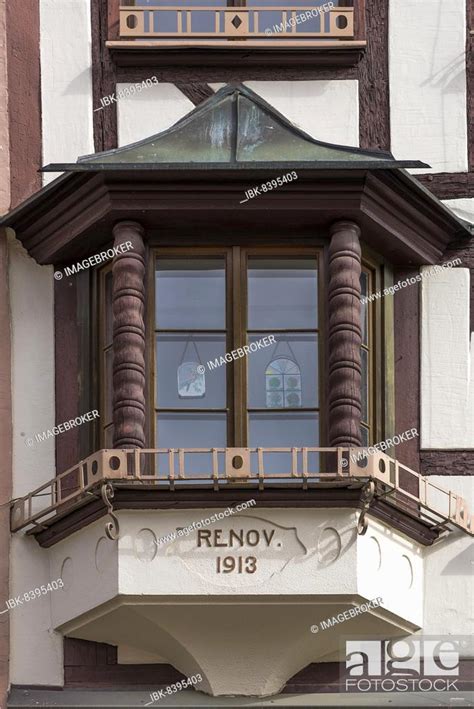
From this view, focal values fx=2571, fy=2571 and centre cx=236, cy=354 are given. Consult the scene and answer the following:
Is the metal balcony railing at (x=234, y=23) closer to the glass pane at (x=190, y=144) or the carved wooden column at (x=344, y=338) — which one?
the glass pane at (x=190, y=144)

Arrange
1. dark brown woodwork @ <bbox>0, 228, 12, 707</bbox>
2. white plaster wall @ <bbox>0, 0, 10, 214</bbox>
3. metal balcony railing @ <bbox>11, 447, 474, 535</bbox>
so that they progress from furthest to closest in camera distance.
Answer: white plaster wall @ <bbox>0, 0, 10, 214</bbox>
dark brown woodwork @ <bbox>0, 228, 12, 707</bbox>
metal balcony railing @ <bbox>11, 447, 474, 535</bbox>

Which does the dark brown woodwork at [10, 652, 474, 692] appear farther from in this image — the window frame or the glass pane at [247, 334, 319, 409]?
the glass pane at [247, 334, 319, 409]

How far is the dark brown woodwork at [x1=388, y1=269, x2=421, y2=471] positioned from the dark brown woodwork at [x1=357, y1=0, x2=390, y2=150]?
0.92 metres

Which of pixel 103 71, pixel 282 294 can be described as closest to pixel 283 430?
pixel 282 294

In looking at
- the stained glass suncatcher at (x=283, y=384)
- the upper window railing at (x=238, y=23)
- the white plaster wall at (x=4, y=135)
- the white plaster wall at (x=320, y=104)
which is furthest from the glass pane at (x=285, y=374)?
the upper window railing at (x=238, y=23)

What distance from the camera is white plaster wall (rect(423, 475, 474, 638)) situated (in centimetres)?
1603

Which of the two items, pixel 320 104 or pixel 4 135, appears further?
pixel 320 104

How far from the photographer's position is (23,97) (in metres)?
16.8

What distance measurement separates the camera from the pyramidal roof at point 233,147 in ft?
51.7

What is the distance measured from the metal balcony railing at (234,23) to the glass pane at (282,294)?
62.6 inches

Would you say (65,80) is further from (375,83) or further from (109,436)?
(109,436)

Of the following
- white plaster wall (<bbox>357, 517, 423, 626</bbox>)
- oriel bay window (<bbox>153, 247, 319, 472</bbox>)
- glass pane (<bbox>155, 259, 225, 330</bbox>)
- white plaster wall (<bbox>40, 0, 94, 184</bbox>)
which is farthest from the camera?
white plaster wall (<bbox>40, 0, 94, 184</bbox>)

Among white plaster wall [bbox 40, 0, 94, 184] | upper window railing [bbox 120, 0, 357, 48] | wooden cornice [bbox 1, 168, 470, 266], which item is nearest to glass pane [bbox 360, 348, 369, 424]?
wooden cornice [bbox 1, 168, 470, 266]

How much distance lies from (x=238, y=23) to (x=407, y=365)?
2.54 metres
